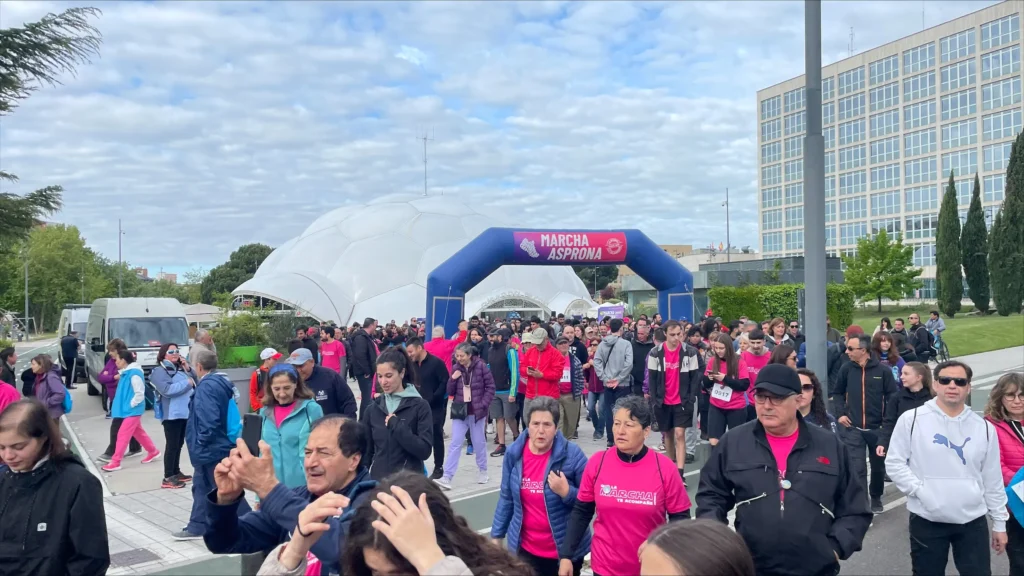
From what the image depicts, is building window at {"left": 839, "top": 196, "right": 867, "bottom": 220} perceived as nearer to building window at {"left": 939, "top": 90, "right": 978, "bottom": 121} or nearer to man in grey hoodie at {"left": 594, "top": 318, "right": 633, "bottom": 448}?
building window at {"left": 939, "top": 90, "right": 978, "bottom": 121}

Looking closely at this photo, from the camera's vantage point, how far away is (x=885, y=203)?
75.1m

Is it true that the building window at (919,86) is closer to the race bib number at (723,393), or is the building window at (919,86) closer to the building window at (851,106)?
the building window at (851,106)

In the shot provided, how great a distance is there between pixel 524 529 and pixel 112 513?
6.08 m

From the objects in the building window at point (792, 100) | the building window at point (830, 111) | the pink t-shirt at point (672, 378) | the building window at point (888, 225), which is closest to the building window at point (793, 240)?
the building window at point (888, 225)

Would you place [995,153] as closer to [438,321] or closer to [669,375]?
[438,321]

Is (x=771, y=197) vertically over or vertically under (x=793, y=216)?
over

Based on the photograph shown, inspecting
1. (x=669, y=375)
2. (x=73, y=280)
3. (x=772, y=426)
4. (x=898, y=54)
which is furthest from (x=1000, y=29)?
(x=73, y=280)

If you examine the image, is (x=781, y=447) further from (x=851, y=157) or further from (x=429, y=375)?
(x=851, y=157)

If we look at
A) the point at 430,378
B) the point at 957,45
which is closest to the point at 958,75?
the point at 957,45

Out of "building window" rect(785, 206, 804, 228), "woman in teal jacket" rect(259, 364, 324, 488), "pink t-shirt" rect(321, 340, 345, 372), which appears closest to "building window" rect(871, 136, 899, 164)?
"building window" rect(785, 206, 804, 228)

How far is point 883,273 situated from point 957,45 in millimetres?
28338

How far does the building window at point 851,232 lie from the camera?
3044 inches

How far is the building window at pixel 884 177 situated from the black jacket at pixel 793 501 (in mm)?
80266

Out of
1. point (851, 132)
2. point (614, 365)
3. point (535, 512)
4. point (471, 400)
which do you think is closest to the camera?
point (535, 512)
